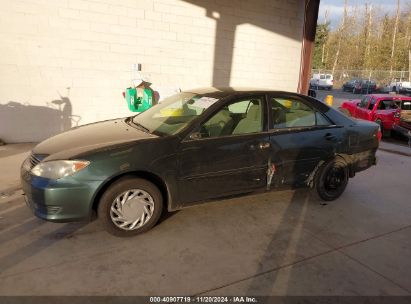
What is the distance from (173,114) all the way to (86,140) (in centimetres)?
110

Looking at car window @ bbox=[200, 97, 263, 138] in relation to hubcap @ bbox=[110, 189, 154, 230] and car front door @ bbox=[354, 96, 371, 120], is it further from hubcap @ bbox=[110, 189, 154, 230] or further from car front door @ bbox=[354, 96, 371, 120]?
car front door @ bbox=[354, 96, 371, 120]

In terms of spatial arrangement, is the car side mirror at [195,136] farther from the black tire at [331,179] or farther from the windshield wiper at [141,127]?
the black tire at [331,179]

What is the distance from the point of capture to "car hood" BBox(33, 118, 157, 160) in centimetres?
335

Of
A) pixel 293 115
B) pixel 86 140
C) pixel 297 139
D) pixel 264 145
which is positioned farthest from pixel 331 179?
pixel 86 140

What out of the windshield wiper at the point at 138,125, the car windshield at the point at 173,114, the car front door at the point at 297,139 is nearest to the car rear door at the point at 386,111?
the car front door at the point at 297,139

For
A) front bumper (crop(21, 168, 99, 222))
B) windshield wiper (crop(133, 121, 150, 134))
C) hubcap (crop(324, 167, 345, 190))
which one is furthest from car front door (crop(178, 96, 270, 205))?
hubcap (crop(324, 167, 345, 190))

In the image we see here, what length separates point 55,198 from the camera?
312 centimetres

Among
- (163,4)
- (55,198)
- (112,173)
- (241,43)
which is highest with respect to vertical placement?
(163,4)

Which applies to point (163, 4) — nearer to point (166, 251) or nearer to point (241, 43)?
point (241, 43)

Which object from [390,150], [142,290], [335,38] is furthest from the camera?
[335,38]

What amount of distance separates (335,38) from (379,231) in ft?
185

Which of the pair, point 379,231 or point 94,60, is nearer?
point 379,231

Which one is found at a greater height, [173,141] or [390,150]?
[173,141]

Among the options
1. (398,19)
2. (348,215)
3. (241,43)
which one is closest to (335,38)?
(398,19)
